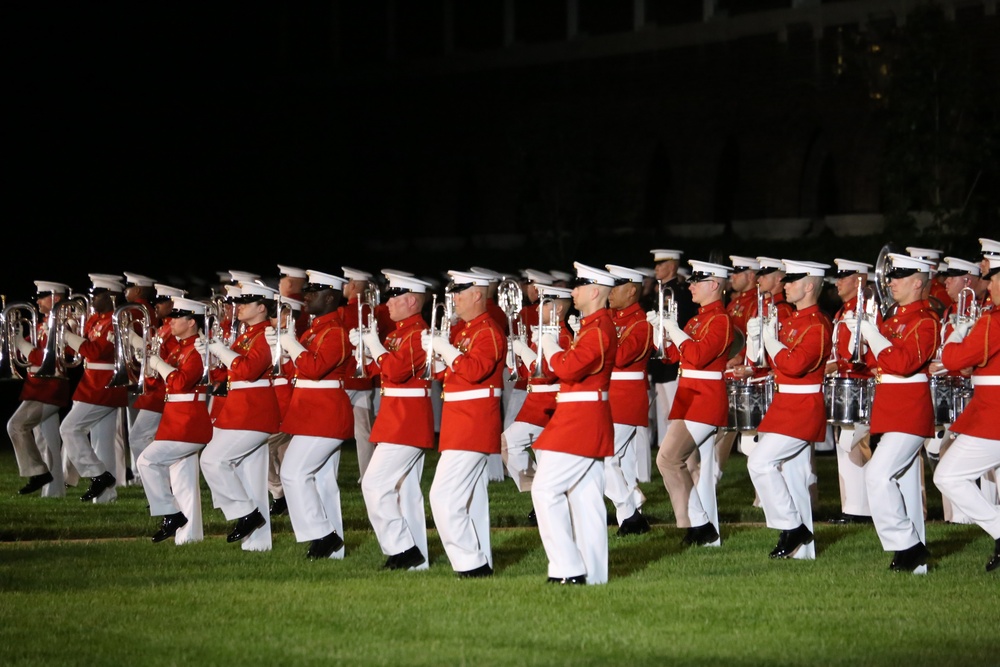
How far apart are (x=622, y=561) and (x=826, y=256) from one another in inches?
656

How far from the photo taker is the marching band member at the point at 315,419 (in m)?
11.7

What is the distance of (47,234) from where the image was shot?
100ft

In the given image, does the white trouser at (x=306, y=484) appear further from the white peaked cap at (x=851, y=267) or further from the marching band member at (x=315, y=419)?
the white peaked cap at (x=851, y=267)

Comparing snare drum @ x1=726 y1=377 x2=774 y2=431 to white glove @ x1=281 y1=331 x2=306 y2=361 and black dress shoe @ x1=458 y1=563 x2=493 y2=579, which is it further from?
white glove @ x1=281 y1=331 x2=306 y2=361

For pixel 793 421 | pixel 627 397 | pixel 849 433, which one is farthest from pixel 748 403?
pixel 849 433

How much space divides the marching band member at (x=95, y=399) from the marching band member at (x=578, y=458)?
245 inches

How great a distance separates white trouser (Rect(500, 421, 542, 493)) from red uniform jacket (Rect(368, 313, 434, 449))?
119 inches

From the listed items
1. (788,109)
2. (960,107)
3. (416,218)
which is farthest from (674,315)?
(416,218)

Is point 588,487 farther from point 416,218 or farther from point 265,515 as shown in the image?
point 416,218

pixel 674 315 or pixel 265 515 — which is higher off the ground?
pixel 674 315

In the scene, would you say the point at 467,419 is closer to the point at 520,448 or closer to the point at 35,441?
the point at 520,448

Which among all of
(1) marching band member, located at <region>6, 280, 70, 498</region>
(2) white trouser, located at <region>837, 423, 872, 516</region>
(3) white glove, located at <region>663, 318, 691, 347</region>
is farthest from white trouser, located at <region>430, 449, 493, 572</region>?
(1) marching band member, located at <region>6, 280, 70, 498</region>

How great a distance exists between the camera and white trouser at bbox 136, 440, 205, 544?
496 inches

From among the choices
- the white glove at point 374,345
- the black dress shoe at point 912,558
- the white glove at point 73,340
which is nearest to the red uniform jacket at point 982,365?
the black dress shoe at point 912,558
